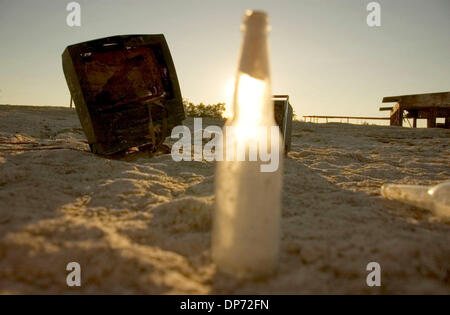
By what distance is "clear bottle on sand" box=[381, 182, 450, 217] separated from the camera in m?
1.51

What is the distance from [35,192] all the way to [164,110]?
159 centimetres

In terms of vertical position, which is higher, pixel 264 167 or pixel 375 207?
pixel 264 167

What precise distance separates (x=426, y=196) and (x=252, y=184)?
125 cm

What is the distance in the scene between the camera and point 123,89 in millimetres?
2785

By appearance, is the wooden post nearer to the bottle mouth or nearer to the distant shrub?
the bottle mouth

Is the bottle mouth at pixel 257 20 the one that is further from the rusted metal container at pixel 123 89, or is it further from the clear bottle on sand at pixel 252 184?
the rusted metal container at pixel 123 89

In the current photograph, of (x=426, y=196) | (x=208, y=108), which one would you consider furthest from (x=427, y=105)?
Result: (x=208, y=108)

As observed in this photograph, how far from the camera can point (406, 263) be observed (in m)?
0.99

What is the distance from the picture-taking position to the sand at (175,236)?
902 millimetres

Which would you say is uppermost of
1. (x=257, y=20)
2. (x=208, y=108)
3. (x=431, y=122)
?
(x=208, y=108)

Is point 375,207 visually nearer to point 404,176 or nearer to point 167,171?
point 404,176

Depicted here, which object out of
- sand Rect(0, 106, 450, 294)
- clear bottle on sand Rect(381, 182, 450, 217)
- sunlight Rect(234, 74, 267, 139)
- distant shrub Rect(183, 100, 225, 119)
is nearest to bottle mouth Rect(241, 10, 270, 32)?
sunlight Rect(234, 74, 267, 139)

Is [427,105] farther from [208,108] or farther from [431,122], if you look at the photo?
[208,108]
